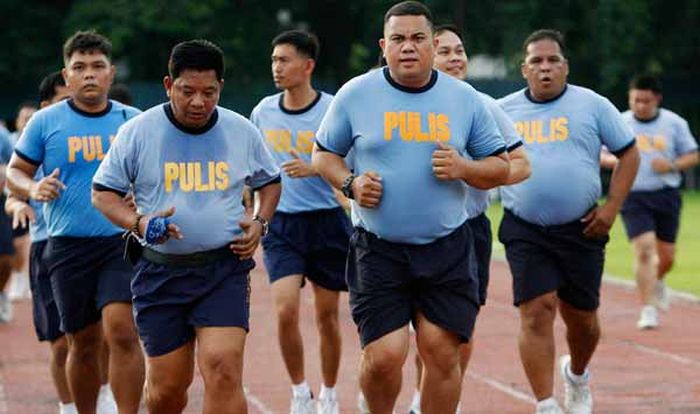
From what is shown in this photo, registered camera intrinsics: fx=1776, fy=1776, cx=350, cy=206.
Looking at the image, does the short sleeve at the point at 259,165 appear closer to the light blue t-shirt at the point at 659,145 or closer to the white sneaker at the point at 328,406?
the white sneaker at the point at 328,406

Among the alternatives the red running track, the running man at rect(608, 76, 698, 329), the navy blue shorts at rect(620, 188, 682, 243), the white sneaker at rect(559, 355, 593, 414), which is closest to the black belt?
the red running track

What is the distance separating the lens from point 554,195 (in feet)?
34.7

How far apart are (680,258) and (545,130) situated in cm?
1404

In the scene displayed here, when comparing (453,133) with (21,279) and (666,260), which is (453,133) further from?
(21,279)

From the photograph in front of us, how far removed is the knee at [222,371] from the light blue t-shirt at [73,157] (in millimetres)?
2076

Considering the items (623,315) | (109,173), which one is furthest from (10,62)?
(109,173)

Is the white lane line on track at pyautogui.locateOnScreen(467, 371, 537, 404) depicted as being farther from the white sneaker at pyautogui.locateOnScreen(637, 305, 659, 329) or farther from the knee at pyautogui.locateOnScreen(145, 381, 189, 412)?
the knee at pyautogui.locateOnScreen(145, 381, 189, 412)

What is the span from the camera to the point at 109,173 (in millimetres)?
8391

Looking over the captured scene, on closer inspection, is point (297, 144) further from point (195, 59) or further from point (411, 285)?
point (195, 59)

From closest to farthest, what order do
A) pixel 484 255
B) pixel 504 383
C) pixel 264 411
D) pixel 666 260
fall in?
pixel 484 255 < pixel 264 411 < pixel 504 383 < pixel 666 260

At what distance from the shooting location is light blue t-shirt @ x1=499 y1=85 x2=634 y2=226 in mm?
10539

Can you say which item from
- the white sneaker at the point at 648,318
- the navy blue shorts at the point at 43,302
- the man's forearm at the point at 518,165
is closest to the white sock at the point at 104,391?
the navy blue shorts at the point at 43,302

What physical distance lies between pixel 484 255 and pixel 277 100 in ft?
6.58

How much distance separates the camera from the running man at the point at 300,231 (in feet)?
36.4
